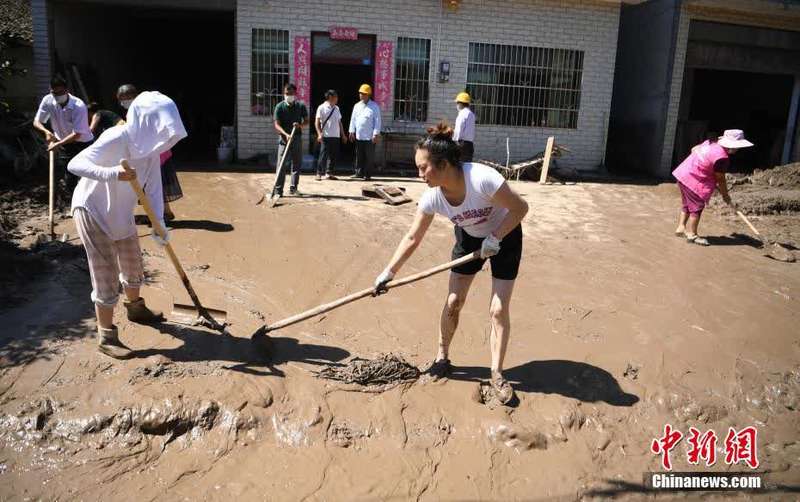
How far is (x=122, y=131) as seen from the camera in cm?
363

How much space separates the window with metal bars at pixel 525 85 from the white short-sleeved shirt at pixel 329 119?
3.58m

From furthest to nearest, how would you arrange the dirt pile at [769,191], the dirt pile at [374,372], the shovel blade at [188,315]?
the dirt pile at [769,191] → the shovel blade at [188,315] → the dirt pile at [374,372]

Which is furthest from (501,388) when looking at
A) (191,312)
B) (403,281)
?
(191,312)

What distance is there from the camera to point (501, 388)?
3.75 metres

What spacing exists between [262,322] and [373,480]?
175 cm

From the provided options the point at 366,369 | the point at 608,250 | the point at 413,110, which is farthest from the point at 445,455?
the point at 413,110

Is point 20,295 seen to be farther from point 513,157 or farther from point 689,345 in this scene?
point 513,157

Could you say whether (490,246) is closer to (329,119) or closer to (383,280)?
(383,280)

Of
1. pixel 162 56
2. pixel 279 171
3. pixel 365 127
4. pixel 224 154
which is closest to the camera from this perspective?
pixel 279 171

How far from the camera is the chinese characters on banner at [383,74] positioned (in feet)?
37.0

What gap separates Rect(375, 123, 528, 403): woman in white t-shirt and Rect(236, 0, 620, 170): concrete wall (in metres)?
8.31

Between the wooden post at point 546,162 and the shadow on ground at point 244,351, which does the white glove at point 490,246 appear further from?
the wooden post at point 546,162

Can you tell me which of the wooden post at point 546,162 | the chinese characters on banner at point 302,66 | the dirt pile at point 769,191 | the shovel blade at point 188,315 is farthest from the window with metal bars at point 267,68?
the dirt pile at point 769,191

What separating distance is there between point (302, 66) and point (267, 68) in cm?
66
